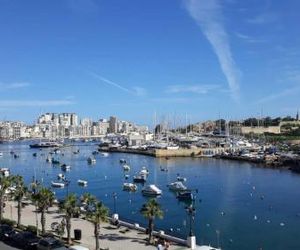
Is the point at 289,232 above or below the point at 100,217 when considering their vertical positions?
below

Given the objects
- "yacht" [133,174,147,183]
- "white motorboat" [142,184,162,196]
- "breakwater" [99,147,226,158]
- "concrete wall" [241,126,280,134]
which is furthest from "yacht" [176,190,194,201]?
"concrete wall" [241,126,280,134]

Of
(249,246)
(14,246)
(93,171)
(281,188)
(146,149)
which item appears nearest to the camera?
(14,246)

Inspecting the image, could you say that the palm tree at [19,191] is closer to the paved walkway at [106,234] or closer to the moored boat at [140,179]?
the paved walkway at [106,234]

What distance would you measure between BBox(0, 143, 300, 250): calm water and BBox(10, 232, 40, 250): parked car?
1426cm

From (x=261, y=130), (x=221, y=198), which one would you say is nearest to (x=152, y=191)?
(x=221, y=198)

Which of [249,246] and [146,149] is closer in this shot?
[249,246]

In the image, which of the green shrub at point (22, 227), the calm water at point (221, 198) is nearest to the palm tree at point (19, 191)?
the green shrub at point (22, 227)

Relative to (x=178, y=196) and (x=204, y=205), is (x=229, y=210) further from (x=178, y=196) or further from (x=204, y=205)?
(x=178, y=196)

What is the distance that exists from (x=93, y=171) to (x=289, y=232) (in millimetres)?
59178

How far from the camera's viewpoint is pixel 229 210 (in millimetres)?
51438

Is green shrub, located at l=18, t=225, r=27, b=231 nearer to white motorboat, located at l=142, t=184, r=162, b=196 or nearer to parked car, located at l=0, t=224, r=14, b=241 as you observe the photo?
parked car, located at l=0, t=224, r=14, b=241

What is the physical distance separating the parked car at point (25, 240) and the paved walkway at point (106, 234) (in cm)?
355

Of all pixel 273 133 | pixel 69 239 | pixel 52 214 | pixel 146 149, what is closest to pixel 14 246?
pixel 69 239

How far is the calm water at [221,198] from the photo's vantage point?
3984 cm
